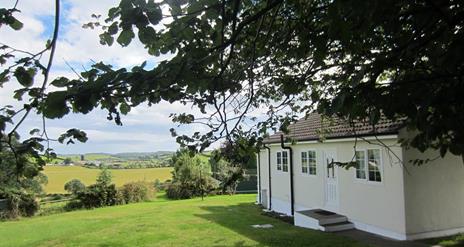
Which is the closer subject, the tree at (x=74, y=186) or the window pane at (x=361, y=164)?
the window pane at (x=361, y=164)

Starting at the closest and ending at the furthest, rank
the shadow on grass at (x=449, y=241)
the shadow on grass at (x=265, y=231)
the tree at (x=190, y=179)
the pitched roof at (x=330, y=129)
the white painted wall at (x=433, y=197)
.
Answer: the pitched roof at (x=330, y=129), the shadow on grass at (x=449, y=241), the white painted wall at (x=433, y=197), the shadow on grass at (x=265, y=231), the tree at (x=190, y=179)

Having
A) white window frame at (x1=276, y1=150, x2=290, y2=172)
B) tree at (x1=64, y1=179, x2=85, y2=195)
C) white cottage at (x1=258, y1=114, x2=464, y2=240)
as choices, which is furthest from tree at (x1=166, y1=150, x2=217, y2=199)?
white cottage at (x1=258, y1=114, x2=464, y2=240)

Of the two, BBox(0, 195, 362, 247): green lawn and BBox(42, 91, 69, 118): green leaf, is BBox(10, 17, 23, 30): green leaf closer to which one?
BBox(42, 91, 69, 118): green leaf

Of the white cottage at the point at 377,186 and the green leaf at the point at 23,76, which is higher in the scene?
the green leaf at the point at 23,76

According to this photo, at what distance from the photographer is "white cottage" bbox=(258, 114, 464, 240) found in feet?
37.9

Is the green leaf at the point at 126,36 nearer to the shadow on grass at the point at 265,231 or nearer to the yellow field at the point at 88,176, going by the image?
the shadow on grass at the point at 265,231

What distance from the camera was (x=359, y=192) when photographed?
13.6m

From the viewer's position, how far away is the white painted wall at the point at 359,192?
11734 mm

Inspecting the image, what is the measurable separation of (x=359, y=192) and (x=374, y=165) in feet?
4.09

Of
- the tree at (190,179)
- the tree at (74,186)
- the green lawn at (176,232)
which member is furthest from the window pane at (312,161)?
the tree at (74,186)

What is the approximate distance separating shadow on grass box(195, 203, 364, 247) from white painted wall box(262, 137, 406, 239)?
4.39 ft

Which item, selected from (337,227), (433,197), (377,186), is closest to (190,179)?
(337,227)

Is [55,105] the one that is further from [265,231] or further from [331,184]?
[331,184]

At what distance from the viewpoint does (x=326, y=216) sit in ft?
47.4
